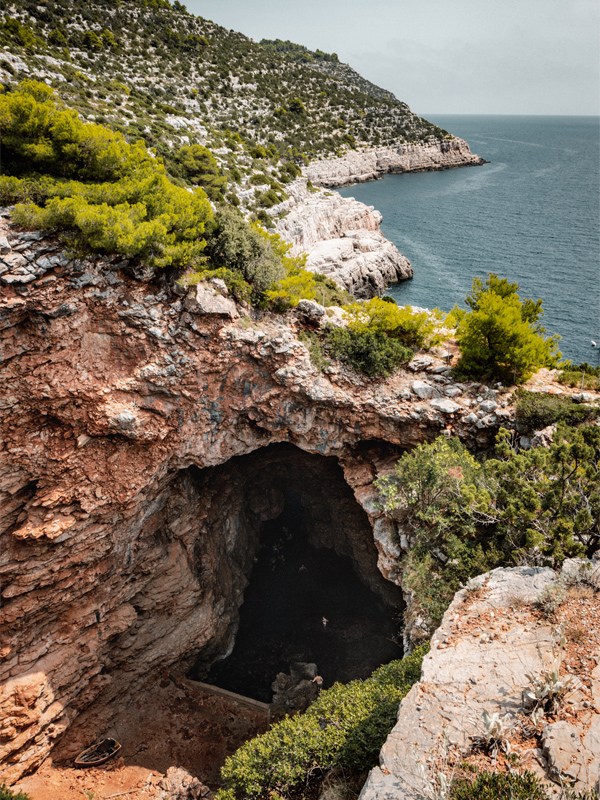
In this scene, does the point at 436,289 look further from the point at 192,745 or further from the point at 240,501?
the point at 192,745

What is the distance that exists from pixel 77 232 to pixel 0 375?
19.1ft

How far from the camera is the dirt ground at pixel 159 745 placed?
17391 millimetres

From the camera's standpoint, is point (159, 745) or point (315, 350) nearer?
point (315, 350)

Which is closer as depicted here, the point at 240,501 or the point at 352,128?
the point at 240,501

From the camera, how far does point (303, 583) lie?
2783 centimetres

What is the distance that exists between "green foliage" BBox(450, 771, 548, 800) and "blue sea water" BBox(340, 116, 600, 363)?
3383 centimetres

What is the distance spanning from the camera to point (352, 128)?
3688 inches

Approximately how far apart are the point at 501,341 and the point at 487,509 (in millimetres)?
7884

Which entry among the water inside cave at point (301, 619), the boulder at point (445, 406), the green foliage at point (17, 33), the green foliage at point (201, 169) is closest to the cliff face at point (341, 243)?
the green foliage at point (201, 169)

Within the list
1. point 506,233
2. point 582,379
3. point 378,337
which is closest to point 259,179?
point 378,337

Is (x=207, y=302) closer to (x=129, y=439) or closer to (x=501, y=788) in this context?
(x=129, y=439)

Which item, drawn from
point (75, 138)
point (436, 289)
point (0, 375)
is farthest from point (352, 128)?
point (0, 375)

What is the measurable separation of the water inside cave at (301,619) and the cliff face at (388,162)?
65.3 metres

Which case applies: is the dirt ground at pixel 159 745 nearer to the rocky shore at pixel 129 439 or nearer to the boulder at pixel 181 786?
the boulder at pixel 181 786
